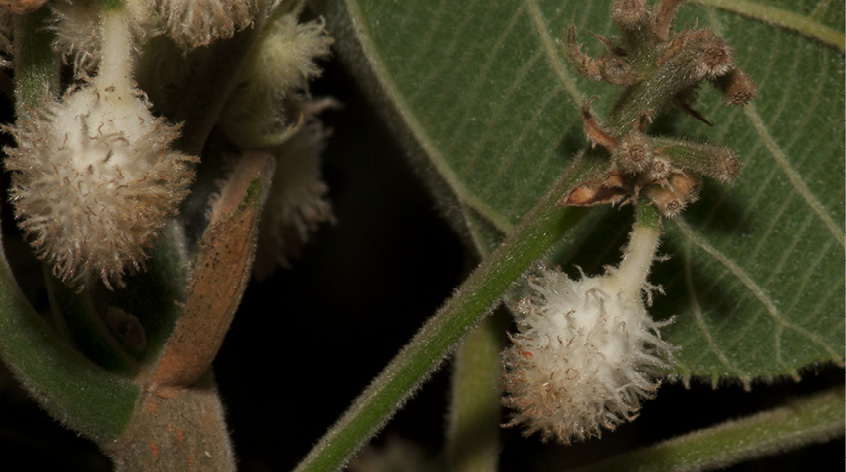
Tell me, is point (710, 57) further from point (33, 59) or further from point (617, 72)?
point (33, 59)

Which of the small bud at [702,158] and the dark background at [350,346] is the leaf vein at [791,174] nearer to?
the small bud at [702,158]

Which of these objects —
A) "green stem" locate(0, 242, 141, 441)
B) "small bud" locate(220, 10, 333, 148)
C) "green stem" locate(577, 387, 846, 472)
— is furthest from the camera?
"green stem" locate(577, 387, 846, 472)

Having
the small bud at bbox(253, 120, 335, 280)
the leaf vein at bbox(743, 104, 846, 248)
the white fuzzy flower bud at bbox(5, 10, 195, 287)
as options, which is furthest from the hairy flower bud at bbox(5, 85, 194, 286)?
the leaf vein at bbox(743, 104, 846, 248)

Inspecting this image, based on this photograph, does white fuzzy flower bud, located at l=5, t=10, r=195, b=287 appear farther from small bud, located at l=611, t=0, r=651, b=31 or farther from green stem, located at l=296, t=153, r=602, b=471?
small bud, located at l=611, t=0, r=651, b=31

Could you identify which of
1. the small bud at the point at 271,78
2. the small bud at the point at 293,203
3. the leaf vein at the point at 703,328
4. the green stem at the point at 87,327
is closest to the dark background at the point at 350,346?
the small bud at the point at 293,203

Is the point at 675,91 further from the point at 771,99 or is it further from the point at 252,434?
the point at 252,434

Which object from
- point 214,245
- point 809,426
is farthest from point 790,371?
point 214,245

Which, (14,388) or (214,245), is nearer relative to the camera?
(214,245)
